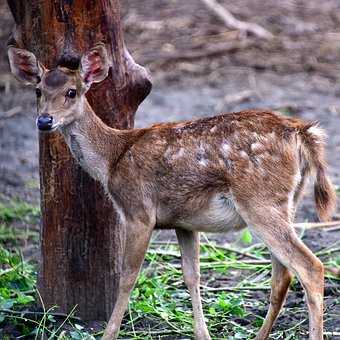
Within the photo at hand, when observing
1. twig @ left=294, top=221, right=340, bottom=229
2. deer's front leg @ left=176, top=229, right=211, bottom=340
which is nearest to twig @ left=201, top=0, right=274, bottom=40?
twig @ left=294, top=221, right=340, bottom=229

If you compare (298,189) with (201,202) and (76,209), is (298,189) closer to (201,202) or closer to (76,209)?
(201,202)

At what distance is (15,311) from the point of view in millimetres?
7902

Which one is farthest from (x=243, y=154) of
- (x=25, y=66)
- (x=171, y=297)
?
(x=171, y=297)

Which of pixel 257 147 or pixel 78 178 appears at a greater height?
pixel 257 147

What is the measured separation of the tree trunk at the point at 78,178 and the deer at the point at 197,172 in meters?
0.18

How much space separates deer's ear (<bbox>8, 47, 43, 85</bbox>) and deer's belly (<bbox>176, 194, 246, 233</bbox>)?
4.54 ft

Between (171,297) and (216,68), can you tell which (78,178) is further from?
(216,68)

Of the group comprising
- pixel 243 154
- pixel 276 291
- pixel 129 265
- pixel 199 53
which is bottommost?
pixel 199 53

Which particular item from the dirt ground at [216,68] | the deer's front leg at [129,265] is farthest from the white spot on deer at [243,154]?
the dirt ground at [216,68]

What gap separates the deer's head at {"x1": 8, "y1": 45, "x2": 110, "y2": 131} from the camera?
288 inches

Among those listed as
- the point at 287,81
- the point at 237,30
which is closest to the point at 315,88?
the point at 287,81

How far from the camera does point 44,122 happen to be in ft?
23.4

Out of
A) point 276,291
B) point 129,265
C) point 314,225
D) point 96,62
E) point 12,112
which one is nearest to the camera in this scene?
point 96,62

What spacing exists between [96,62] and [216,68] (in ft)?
29.1
